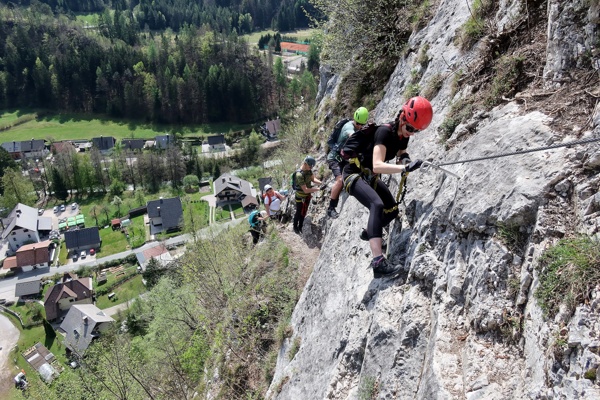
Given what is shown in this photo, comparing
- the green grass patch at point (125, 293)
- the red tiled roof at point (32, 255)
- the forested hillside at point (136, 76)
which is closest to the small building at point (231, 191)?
the green grass patch at point (125, 293)

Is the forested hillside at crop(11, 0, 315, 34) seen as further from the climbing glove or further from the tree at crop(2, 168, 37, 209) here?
the climbing glove

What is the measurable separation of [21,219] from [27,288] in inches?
715

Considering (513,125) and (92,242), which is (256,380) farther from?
(92,242)

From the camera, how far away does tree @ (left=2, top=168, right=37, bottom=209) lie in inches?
2751

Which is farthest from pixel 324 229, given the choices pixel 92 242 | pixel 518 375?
pixel 92 242

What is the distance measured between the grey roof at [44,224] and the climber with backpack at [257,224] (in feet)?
196

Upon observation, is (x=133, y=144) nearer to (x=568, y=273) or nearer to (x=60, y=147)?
(x=60, y=147)

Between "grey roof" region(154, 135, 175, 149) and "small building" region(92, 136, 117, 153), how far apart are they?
10274 millimetres

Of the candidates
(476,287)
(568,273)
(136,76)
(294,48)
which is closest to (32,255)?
(476,287)

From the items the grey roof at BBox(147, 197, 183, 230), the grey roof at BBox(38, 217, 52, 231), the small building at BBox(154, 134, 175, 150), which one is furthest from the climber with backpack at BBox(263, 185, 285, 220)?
the small building at BBox(154, 134, 175, 150)

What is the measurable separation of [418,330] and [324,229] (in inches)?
308

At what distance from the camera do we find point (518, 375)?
4348mm

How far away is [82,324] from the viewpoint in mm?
42344

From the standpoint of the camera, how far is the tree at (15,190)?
229 feet
